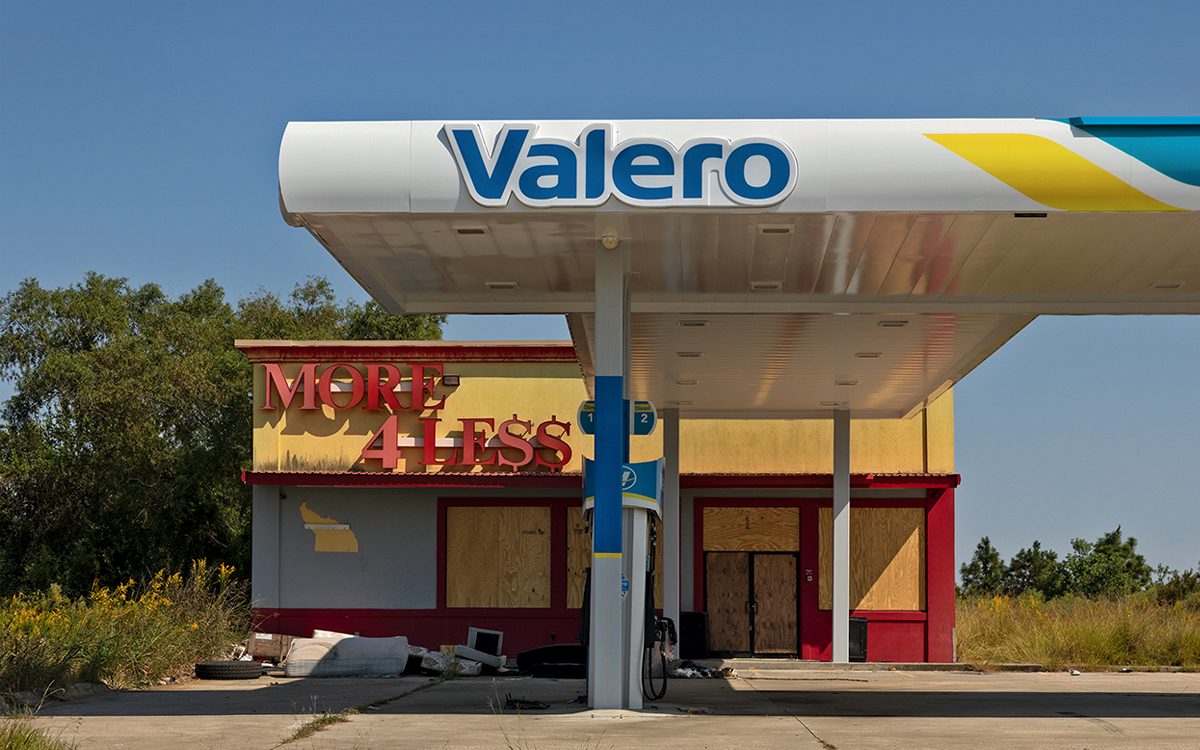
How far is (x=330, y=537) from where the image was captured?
22.5 m

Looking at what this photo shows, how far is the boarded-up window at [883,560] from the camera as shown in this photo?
2256cm

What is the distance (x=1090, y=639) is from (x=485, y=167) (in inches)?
610

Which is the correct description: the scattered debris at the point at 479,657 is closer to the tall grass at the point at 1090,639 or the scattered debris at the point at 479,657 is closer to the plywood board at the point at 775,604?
the plywood board at the point at 775,604

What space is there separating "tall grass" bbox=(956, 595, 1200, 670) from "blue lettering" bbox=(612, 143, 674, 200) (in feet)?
44.4

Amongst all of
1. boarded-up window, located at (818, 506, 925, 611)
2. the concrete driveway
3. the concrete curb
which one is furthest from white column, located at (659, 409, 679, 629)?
boarded-up window, located at (818, 506, 925, 611)

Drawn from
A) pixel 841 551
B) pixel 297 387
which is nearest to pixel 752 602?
pixel 841 551

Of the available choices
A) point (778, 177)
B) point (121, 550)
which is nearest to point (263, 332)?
point (121, 550)

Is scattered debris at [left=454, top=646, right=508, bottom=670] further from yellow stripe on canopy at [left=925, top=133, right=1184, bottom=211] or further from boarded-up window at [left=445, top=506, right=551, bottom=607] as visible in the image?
yellow stripe on canopy at [left=925, top=133, right=1184, bottom=211]

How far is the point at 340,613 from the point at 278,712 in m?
10.5

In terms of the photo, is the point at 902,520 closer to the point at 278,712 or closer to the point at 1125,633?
the point at 1125,633

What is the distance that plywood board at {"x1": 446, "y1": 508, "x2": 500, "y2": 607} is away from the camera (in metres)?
22.4

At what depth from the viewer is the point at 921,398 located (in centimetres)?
2077

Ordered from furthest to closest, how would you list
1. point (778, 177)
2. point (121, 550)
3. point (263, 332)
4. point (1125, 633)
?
point (263, 332) → point (121, 550) → point (1125, 633) → point (778, 177)

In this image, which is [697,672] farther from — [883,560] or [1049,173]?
[1049,173]
